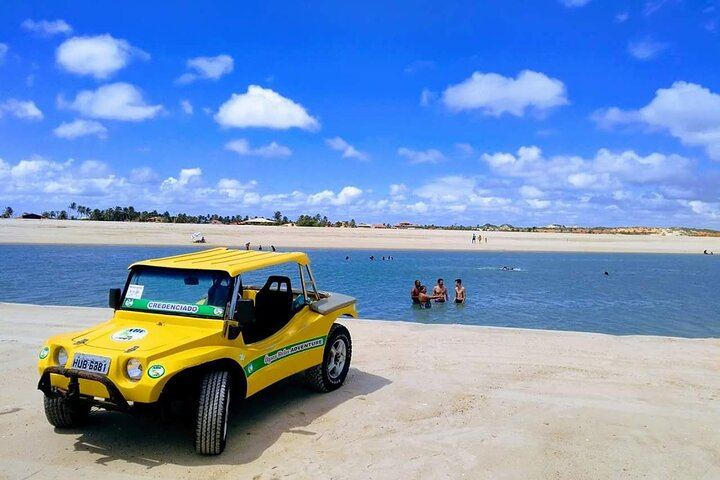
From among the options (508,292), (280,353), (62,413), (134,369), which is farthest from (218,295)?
(508,292)

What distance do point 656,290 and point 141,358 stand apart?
103 feet

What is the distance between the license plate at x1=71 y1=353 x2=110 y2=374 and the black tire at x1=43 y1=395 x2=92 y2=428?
788 mm

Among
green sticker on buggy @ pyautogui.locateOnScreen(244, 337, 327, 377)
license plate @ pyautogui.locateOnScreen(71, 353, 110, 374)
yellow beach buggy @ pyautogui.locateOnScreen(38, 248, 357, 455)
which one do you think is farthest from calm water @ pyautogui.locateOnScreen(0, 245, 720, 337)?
license plate @ pyautogui.locateOnScreen(71, 353, 110, 374)

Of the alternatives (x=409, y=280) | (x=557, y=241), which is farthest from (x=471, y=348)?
(x=557, y=241)

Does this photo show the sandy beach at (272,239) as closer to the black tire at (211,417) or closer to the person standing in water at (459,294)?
the person standing in water at (459,294)

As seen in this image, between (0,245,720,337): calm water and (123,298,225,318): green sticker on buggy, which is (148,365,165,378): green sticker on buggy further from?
(0,245,720,337): calm water

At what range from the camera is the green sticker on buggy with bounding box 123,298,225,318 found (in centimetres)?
573

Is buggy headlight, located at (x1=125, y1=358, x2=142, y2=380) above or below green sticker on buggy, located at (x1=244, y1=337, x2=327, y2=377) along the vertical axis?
above

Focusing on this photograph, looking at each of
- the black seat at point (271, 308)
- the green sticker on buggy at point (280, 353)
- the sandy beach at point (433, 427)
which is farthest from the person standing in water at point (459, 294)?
the black seat at point (271, 308)

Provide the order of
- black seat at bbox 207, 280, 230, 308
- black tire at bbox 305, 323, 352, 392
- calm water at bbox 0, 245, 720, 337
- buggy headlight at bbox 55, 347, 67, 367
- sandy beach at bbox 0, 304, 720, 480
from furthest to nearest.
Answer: calm water at bbox 0, 245, 720, 337, black tire at bbox 305, 323, 352, 392, black seat at bbox 207, 280, 230, 308, buggy headlight at bbox 55, 347, 67, 367, sandy beach at bbox 0, 304, 720, 480

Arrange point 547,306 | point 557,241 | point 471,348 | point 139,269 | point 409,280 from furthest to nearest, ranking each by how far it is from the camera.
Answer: point 557,241 → point 409,280 → point 547,306 → point 471,348 → point 139,269

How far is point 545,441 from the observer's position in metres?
5.79

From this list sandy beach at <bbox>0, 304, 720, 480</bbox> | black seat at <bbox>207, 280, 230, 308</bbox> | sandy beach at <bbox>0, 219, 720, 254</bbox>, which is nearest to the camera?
sandy beach at <bbox>0, 304, 720, 480</bbox>

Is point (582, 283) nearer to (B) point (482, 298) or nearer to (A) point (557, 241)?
(B) point (482, 298)
